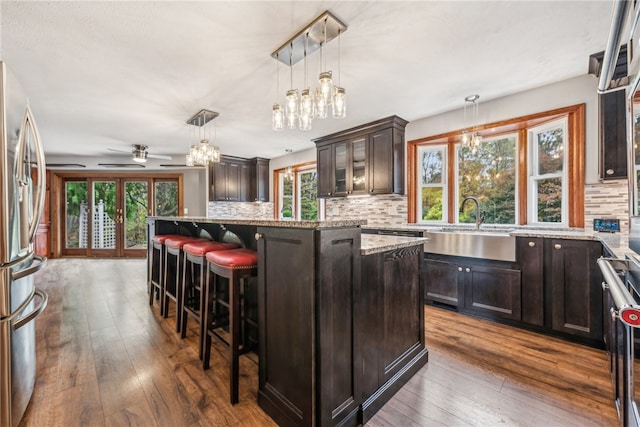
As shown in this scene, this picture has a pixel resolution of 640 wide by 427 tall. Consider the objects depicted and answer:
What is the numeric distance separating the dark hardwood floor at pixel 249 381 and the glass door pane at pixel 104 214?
4.72 m

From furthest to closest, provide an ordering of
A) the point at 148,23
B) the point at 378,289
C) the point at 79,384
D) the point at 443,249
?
the point at 443,249
the point at 148,23
the point at 79,384
the point at 378,289

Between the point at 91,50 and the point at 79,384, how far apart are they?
247 cm

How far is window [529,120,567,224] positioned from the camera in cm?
295

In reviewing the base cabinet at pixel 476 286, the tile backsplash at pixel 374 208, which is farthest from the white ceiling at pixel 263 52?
the base cabinet at pixel 476 286

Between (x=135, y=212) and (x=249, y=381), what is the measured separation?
21.6 feet

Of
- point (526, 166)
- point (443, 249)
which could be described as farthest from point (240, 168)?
point (526, 166)

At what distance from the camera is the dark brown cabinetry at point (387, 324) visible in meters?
1.53

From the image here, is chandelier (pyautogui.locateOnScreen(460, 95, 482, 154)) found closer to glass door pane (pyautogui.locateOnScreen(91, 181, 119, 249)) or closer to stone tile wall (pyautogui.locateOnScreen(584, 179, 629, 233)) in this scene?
stone tile wall (pyautogui.locateOnScreen(584, 179, 629, 233))

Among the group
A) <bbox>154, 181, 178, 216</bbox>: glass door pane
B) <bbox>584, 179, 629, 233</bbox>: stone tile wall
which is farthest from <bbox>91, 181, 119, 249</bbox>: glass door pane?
<bbox>584, 179, 629, 233</bbox>: stone tile wall

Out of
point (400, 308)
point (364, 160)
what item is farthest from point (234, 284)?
point (364, 160)

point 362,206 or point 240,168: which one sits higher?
point 240,168

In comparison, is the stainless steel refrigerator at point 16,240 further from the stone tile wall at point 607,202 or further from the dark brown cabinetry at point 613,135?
the stone tile wall at point 607,202

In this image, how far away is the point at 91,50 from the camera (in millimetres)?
2238

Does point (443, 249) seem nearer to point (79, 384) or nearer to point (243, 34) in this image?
point (243, 34)
